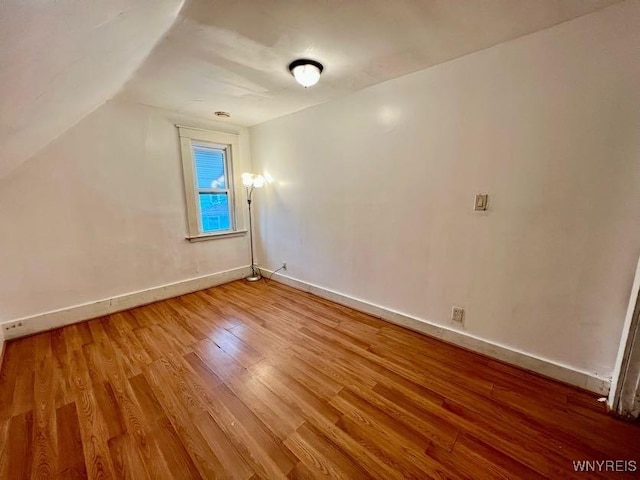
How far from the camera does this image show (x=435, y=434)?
1.37m

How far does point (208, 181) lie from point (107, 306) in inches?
75.8

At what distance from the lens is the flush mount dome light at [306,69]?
6.23 feet

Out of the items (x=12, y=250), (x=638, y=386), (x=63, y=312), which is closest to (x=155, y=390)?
(x=63, y=312)

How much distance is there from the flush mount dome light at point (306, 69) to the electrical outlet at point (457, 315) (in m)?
2.24

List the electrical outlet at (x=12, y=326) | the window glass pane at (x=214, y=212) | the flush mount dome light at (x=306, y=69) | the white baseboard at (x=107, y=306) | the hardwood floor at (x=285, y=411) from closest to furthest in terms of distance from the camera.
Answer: the hardwood floor at (x=285, y=411) → the flush mount dome light at (x=306, y=69) → the electrical outlet at (x=12, y=326) → the white baseboard at (x=107, y=306) → the window glass pane at (x=214, y=212)

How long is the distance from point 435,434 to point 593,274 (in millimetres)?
1401

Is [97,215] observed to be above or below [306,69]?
below

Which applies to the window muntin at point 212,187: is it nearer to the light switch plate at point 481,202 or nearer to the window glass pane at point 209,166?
the window glass pane at point 209,166

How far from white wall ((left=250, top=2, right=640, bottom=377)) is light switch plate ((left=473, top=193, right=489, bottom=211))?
0.11ft

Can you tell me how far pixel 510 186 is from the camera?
5.88ft

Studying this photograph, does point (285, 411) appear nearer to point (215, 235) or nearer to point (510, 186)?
point (510, 186)

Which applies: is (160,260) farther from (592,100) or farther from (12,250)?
(592,100)

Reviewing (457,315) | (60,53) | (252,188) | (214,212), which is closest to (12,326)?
(214,212)

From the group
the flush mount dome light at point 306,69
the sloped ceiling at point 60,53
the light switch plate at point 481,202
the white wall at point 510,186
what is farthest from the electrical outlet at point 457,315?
the sloped ceiling at point 60,53
